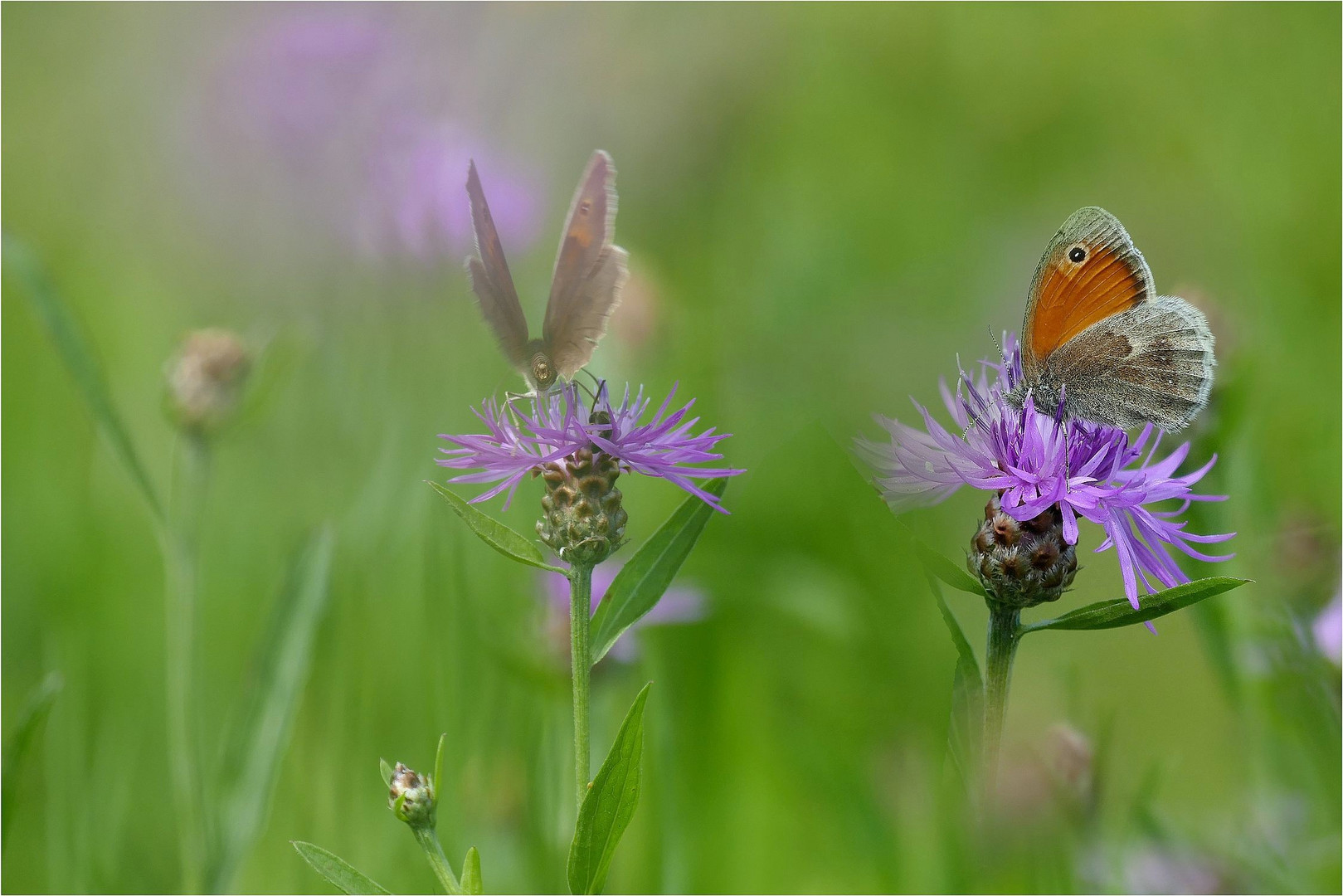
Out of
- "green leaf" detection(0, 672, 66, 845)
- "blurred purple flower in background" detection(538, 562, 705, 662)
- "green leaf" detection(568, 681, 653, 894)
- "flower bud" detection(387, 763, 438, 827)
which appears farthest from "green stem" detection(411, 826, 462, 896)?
"blurred purple flower in background" detection(538, 562, 705, 662)

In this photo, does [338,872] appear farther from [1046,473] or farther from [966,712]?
[1046,473]

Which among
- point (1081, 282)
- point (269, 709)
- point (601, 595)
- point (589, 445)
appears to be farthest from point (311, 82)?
point (1081, 282)

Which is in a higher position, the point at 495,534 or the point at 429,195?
the point at 429,195

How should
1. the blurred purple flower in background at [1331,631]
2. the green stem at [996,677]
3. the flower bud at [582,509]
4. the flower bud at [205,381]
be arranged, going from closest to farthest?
the green stem at [996,677] < the flower bud at [582,509] < the blurred purple flower in background at [1331,631] < the flower bud at [205,381]

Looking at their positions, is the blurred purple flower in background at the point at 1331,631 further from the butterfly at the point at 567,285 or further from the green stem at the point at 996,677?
the butterfly at the point at 567,285

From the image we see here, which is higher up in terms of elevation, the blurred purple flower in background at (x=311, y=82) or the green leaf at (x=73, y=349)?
the blurred purple flower in background at (x=311, y=82)

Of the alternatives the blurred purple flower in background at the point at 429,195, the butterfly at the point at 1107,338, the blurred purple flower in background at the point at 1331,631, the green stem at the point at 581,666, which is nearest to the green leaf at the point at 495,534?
the green stem at the point at 581,666
